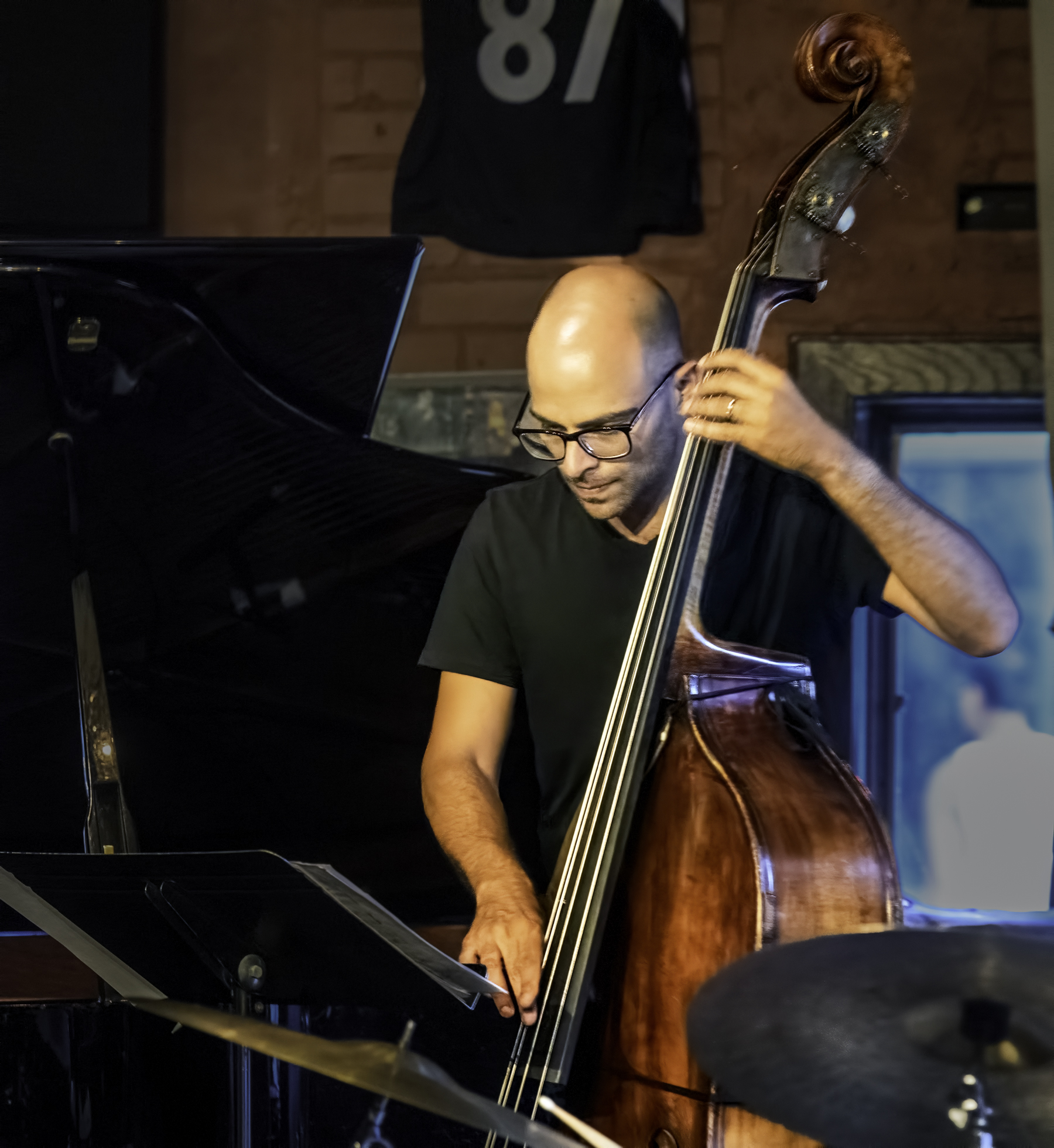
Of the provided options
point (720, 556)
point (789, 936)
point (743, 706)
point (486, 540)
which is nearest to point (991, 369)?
point (720, 556)

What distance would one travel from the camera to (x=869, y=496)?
1.37 m

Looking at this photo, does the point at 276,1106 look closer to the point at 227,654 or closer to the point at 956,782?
the point at 227,654

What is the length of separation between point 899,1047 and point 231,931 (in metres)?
0.71

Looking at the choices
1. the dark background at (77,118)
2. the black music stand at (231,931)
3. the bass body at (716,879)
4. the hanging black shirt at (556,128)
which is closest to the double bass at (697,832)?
the bass body at (716,879)

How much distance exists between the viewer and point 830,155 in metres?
1.38

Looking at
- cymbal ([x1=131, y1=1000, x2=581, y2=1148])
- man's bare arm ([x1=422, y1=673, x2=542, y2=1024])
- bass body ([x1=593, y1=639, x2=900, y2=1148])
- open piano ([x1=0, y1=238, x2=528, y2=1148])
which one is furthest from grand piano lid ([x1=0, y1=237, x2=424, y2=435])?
cymbal ([x1=131, y1=1000, x2=581, y2=1148])

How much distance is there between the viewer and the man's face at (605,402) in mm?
1662

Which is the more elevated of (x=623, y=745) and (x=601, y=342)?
(x=601, y=342)

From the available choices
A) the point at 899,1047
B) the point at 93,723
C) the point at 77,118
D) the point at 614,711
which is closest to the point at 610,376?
the point at 614,711

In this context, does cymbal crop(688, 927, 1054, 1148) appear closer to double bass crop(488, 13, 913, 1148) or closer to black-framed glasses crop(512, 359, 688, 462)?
double bass crop(488, 13, 913, 1148)

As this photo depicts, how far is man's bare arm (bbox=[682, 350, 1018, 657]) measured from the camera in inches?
51.4

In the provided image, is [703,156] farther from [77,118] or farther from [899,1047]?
[899,1047]

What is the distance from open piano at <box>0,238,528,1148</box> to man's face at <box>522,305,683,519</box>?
0.72 ft

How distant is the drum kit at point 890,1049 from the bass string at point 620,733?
0.39 m
